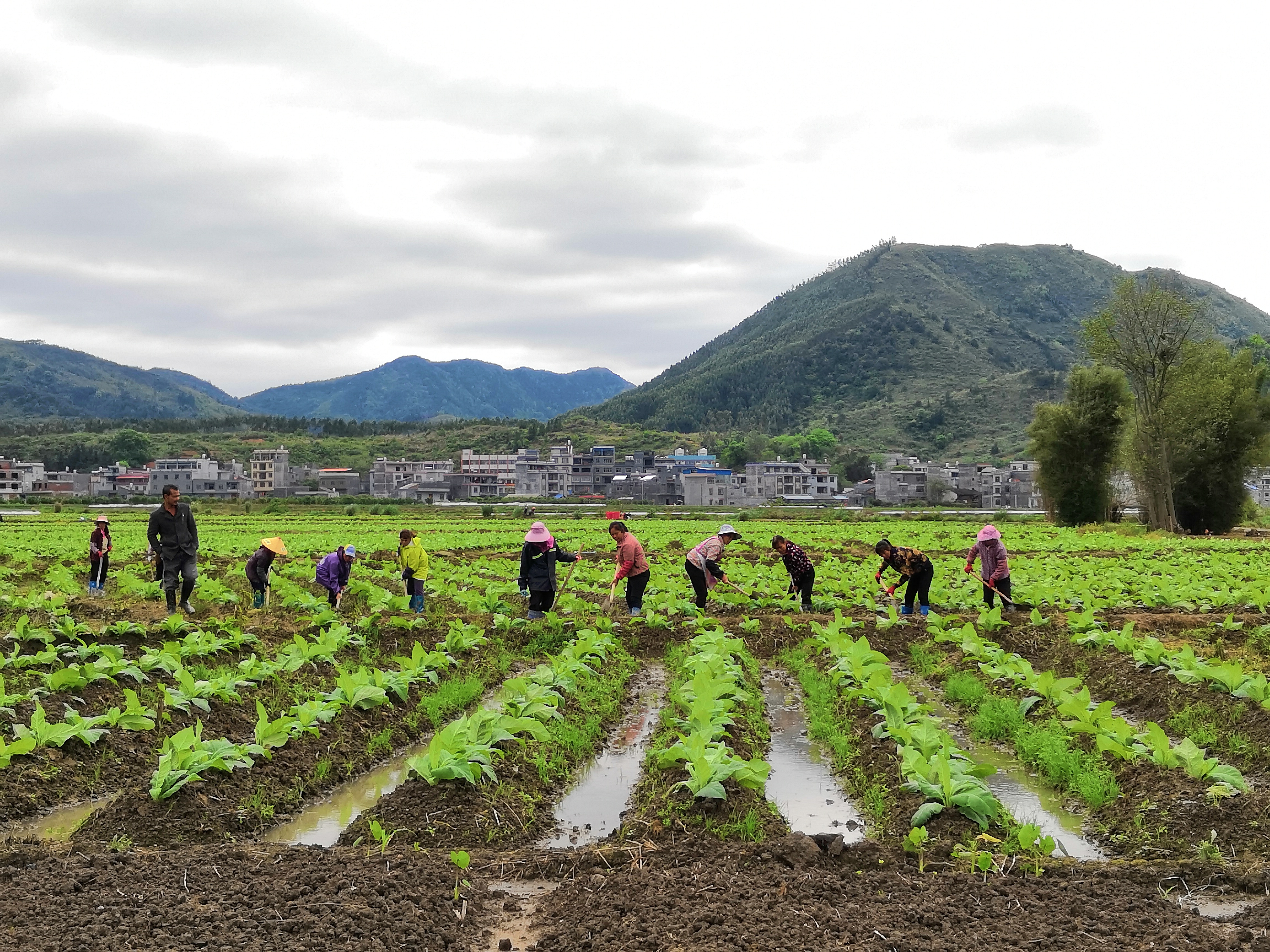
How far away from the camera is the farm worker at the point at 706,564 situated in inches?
576

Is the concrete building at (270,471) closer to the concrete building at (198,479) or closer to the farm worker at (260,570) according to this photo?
the concrete building at (198,479)

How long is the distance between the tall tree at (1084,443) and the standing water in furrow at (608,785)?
44.8 meters

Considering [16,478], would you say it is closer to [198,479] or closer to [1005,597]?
[198,479]

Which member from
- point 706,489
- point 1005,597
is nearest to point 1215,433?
point 1005,597

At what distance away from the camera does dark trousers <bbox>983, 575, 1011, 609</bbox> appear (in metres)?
15.2

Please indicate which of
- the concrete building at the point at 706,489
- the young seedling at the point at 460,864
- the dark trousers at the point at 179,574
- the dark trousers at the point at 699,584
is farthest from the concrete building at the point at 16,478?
the young seedling at the point at 460,864

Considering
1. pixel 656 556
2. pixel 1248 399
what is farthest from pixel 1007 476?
pixel 656 556

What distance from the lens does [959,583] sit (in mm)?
18781

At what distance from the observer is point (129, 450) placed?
14400 cm

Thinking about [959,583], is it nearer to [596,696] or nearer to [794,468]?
[596,696]

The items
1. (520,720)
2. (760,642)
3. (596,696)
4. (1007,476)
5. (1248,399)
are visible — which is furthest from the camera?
(1007,476)

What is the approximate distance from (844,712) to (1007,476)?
369 ft

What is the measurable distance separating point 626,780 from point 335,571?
863cm

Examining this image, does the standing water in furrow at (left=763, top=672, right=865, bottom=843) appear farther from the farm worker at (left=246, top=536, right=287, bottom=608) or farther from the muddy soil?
the farm worker at (left=246, top=536, right=287, bottom=608)
